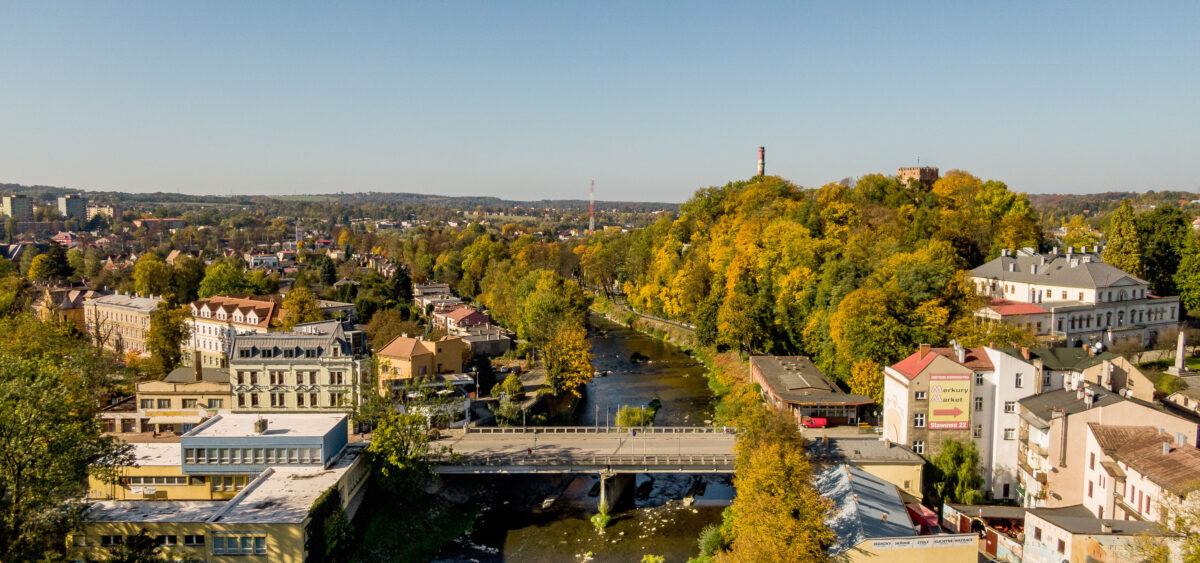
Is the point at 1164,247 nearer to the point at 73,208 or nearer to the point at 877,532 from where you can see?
the point at 877,532

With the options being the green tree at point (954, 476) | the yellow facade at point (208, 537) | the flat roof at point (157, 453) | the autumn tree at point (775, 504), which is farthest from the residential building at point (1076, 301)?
the flat roof at point (157, 453)

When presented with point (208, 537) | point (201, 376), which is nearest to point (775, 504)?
point (208, 537)

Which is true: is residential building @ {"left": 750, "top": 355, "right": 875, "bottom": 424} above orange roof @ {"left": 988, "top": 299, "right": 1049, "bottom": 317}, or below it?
below

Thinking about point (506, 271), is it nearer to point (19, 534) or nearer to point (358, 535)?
point (358, 535)

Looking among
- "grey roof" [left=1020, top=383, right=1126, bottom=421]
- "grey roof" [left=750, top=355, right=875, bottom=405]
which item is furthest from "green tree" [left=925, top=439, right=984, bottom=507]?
"grey roof" [left=750, top=355, right=875, bottom=405]

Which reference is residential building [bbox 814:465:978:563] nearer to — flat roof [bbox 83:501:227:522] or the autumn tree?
the autumn tree

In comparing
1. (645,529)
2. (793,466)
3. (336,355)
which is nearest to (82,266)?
(336,355)

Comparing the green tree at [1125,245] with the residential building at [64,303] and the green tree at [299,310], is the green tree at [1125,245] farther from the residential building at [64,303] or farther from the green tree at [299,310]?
the residential building at [64,303]
